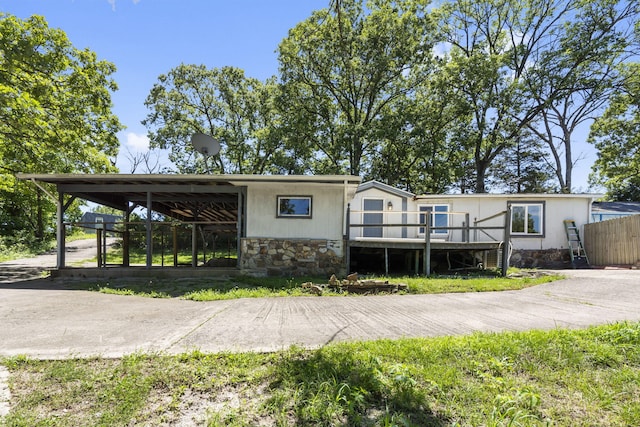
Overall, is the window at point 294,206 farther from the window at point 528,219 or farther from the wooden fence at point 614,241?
the wooden fence at point 614,241

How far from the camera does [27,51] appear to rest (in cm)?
1040

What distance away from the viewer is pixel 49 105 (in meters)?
11.4

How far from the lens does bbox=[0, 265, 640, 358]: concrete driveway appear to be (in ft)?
11.2

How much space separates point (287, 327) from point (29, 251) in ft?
74.3

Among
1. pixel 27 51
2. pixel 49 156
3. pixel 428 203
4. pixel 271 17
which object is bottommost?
pixel 428 203

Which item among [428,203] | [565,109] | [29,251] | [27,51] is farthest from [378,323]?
[565,109]

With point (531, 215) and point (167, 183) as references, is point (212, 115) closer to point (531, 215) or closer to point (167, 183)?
point (167, 183)

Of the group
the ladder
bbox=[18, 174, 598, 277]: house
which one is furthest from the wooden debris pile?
the ladder

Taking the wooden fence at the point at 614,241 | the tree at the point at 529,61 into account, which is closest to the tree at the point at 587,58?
the tree at the point at 529,61

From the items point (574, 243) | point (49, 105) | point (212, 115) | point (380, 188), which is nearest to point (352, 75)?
point (380, 188)

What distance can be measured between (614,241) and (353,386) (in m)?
14.0

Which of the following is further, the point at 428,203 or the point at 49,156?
the point at 428,203

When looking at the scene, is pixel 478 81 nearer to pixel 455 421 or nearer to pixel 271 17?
pixel 271 17

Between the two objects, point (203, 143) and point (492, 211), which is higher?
point (203, 143)
